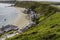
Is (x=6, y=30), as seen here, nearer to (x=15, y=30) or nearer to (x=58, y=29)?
(x=15, y=30)

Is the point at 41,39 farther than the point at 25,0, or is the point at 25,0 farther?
the point at 25,0

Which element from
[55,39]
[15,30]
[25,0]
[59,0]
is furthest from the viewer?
[25,0]

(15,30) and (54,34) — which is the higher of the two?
(54,34)

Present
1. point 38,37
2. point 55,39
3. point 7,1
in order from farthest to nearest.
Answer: point 7,1 < point 38,37 < point 55,39

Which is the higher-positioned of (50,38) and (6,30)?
(50,38)

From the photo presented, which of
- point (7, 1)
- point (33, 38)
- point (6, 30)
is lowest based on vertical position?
point (7, 1)

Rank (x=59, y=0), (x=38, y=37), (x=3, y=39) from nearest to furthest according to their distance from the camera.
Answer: (x=38, y=37) < (x=3, y=39) < (x=59, y=0)

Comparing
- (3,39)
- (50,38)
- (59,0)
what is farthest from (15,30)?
(59,0)

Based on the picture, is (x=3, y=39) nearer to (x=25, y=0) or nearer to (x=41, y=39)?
(x=41, y=39)

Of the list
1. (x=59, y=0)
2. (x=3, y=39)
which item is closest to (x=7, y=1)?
(x=59, y=0)
